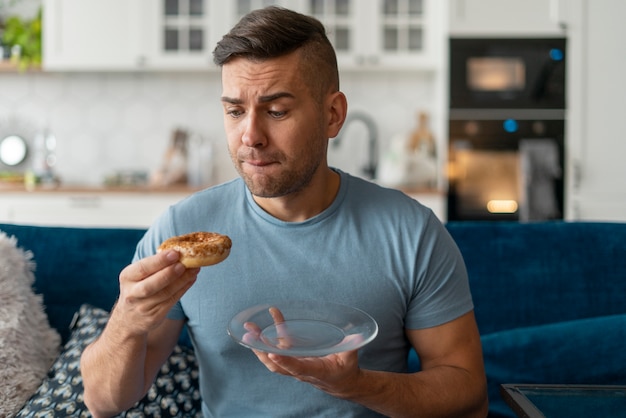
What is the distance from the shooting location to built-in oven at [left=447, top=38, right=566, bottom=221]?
4.16m

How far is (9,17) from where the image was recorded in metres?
4.89

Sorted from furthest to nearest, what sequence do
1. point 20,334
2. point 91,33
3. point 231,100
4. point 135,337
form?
point 91,33
point 20,334
point 231,100
point 135,337

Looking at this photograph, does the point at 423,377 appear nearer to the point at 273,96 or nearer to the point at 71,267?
the point at 273,96

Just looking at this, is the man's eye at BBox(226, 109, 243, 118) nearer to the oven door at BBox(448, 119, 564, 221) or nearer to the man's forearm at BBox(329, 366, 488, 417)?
the man's forearm at BBox(329, 366, 488, 417)

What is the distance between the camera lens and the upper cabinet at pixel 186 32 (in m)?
4.49

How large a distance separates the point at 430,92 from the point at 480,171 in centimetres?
90

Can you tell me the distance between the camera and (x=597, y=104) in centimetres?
415

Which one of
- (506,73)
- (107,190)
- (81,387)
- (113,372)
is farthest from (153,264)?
(506,73)

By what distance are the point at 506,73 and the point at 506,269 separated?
7.86ft

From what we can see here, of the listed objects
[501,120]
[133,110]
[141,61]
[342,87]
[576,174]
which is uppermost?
[141,61]

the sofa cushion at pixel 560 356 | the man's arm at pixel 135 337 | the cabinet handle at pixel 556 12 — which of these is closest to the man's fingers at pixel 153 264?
the man's arm at pixel 135 337

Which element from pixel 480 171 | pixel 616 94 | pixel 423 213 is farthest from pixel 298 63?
pixel 616 94

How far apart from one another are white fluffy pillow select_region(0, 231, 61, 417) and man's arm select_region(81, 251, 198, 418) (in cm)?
32

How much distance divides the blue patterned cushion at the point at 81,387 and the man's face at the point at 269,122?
0.60 metres
